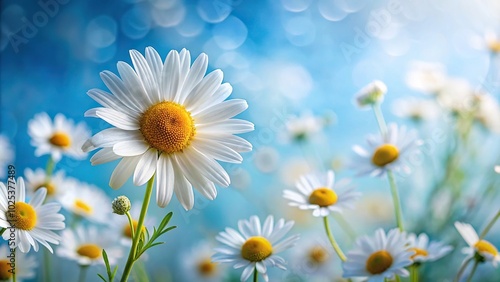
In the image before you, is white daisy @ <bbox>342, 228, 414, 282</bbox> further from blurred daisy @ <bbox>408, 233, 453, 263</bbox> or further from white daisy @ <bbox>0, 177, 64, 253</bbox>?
white daisy @ <bbox>0, 177, 64, 253</bbox>

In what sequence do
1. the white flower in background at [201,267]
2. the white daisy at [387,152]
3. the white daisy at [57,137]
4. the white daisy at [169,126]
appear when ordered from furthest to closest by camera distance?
the white flower in background at [201,267] → the white daisy at [57,137] → the white daisy at [387,152] → the white daisy at [169,126]

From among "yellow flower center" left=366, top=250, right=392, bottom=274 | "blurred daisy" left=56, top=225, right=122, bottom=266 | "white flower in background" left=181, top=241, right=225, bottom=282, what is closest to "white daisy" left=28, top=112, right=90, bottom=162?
"blurred daisy" left=56, top=225, right=122, bottom=266

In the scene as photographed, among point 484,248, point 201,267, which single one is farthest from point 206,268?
point 484,248

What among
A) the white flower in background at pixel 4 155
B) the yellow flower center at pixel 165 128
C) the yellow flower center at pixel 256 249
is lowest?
the yellow flower center at pixel 256 249

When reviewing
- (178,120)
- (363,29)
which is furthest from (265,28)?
(178,120)

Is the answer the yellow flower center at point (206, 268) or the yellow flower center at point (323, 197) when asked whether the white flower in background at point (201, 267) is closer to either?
the yellow flower center at point (206, 268)

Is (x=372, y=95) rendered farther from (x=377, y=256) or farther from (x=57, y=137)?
(x=57, y=137)

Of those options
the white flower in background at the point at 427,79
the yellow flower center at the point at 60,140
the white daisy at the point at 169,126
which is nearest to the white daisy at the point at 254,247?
the white daisy at the point at 169,126
